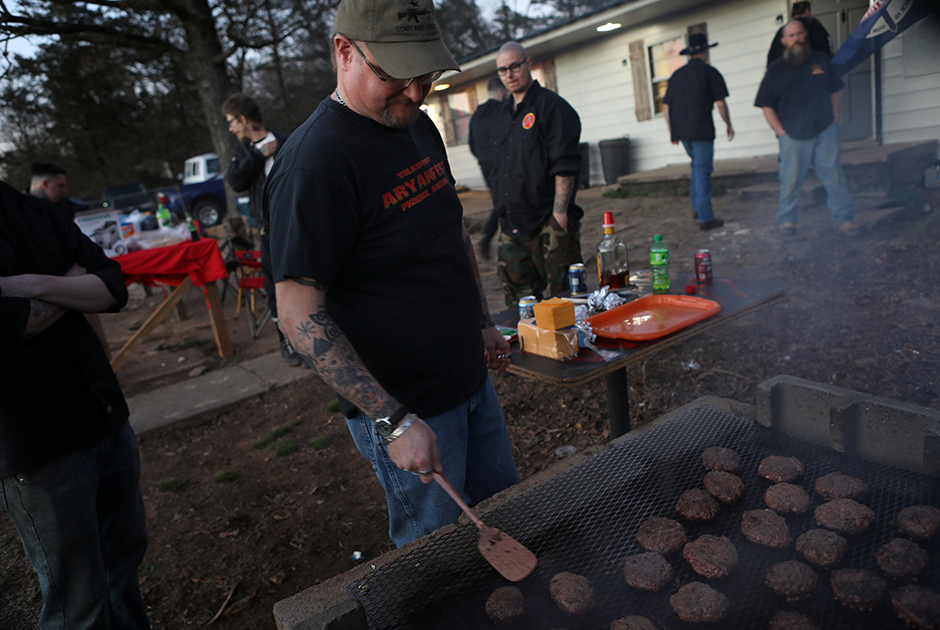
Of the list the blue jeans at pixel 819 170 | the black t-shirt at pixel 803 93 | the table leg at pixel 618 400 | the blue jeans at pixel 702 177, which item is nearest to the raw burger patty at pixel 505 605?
the table leg at pixel 618 400

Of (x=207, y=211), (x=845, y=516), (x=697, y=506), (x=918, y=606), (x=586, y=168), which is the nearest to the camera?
(x=918, y=606)

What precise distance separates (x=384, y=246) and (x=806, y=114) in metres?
6.18

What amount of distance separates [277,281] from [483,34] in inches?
1122

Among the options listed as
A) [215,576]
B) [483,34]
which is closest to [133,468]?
[215,576]

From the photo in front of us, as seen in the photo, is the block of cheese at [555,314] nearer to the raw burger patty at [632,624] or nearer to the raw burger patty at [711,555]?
the raw burger patty at [711,555]

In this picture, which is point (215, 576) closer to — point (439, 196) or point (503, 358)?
point (503, 358)

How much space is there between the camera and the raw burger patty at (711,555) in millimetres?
1693

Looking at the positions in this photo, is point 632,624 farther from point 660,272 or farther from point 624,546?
point 660,272

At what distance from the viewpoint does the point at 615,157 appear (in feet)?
40.2

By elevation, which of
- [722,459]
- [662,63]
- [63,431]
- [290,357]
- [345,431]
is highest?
[662,63]

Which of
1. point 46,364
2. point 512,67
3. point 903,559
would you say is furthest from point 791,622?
point 512,67

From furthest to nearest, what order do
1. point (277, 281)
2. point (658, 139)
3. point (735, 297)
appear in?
point (658, 139) → point (735, 297) → point (277, 281)

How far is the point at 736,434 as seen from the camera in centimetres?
229

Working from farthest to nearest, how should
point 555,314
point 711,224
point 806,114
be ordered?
point 711,224
point 806,114
point 555,314
